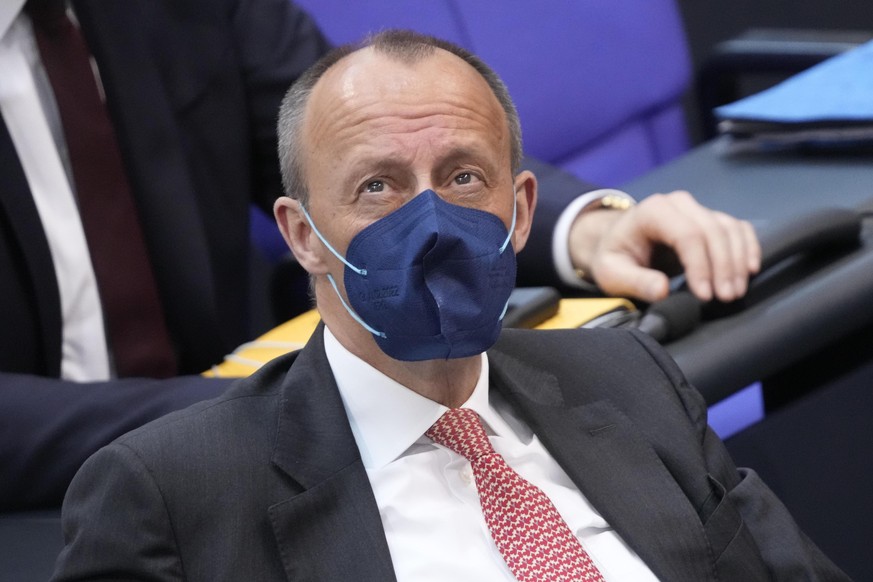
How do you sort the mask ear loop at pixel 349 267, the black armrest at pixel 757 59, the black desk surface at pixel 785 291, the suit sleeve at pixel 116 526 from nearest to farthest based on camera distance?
the suit sleeve at pixel 116 526, the mask ear loop at pixel 349 267, the black desk surface at pixel 785 291, the black armrest at pixel 757 59

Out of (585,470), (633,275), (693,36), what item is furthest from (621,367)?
(693,36)

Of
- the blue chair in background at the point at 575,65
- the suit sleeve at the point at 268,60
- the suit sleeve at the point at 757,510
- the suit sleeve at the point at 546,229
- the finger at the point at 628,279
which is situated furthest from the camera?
the blue chair in background at the point at 575,65

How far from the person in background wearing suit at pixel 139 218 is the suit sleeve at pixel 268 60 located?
0.07 m

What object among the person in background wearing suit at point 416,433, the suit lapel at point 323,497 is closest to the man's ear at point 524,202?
the person in background wearing suit at point 416,433

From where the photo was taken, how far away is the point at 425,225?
1.18 metres

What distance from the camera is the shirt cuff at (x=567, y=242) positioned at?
188cm

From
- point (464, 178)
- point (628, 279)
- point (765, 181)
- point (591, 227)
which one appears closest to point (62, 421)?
point (464, 178)

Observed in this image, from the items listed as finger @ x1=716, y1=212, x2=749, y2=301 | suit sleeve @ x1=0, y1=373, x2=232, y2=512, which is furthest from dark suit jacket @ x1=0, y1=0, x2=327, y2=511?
finger @ x1=716, y1=212, x2=749, y2=301

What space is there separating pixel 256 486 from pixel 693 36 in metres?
2.92

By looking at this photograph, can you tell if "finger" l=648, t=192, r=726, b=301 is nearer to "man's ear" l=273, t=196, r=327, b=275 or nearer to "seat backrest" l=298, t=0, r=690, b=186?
"man's ear" l=273, t=196, r=327, b=275

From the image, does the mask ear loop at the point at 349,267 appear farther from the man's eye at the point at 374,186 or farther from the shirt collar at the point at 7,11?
the shirt collar at the point at 7,11

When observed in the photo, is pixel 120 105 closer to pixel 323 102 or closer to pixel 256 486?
pixel 323 102

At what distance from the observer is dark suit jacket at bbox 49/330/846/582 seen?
1144 mm

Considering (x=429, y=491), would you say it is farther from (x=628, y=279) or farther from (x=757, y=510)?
(x=628, y=279)
